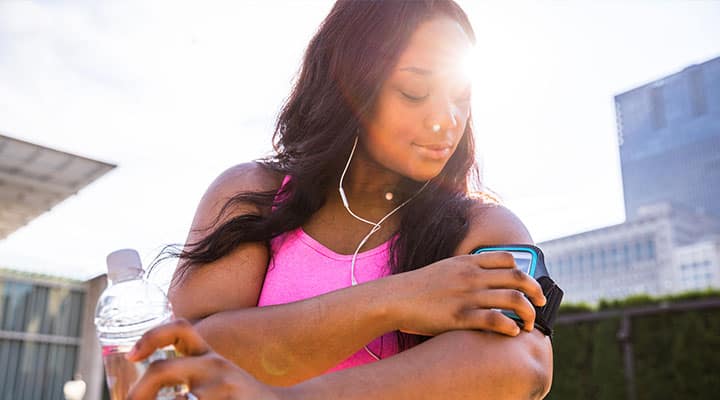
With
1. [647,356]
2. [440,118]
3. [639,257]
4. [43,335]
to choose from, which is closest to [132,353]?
[440,118]

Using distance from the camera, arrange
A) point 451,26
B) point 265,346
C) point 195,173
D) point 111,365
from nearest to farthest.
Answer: point 111,365, point 265,346, point 451,26, point 195,173

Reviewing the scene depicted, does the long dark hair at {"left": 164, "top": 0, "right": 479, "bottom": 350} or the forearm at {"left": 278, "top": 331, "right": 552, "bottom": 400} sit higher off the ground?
the long dark hair at {"left": 164, "top": 0, "right": 479, "bottom": 350}

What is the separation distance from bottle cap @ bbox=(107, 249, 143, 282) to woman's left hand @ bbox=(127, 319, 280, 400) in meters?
0.16

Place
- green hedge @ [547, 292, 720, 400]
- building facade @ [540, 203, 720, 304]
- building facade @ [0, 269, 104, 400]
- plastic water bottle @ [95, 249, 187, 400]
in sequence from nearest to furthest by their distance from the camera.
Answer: plastic water bottle @ [95, 249, 187, 400], green hedge @ [547, 292, 720, 400], building facade @ [0, 269, 104, 400], building facade @ [540, 203, 720, 304]

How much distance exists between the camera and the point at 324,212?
1524mm

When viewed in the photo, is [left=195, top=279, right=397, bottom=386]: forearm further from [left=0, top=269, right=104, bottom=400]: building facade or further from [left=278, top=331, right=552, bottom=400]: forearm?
[left=0, top=269, right=104, bottom=400]: building facade

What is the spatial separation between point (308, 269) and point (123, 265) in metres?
0.58

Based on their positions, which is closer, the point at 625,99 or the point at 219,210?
the point at 219,210

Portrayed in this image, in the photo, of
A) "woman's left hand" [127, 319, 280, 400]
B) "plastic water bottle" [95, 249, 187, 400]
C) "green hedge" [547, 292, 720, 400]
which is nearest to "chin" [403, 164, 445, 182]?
"plastic water bottle" [95, 249, 187, 400]

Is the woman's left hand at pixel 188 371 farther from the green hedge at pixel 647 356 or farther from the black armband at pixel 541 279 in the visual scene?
the green hedge at pixel 647 356

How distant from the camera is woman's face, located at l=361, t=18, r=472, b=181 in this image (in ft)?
4.58

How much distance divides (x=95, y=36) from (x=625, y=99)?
149691mm

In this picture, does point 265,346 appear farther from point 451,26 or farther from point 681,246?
point 681,246

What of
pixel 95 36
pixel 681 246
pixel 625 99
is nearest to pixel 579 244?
pixel 681 246
